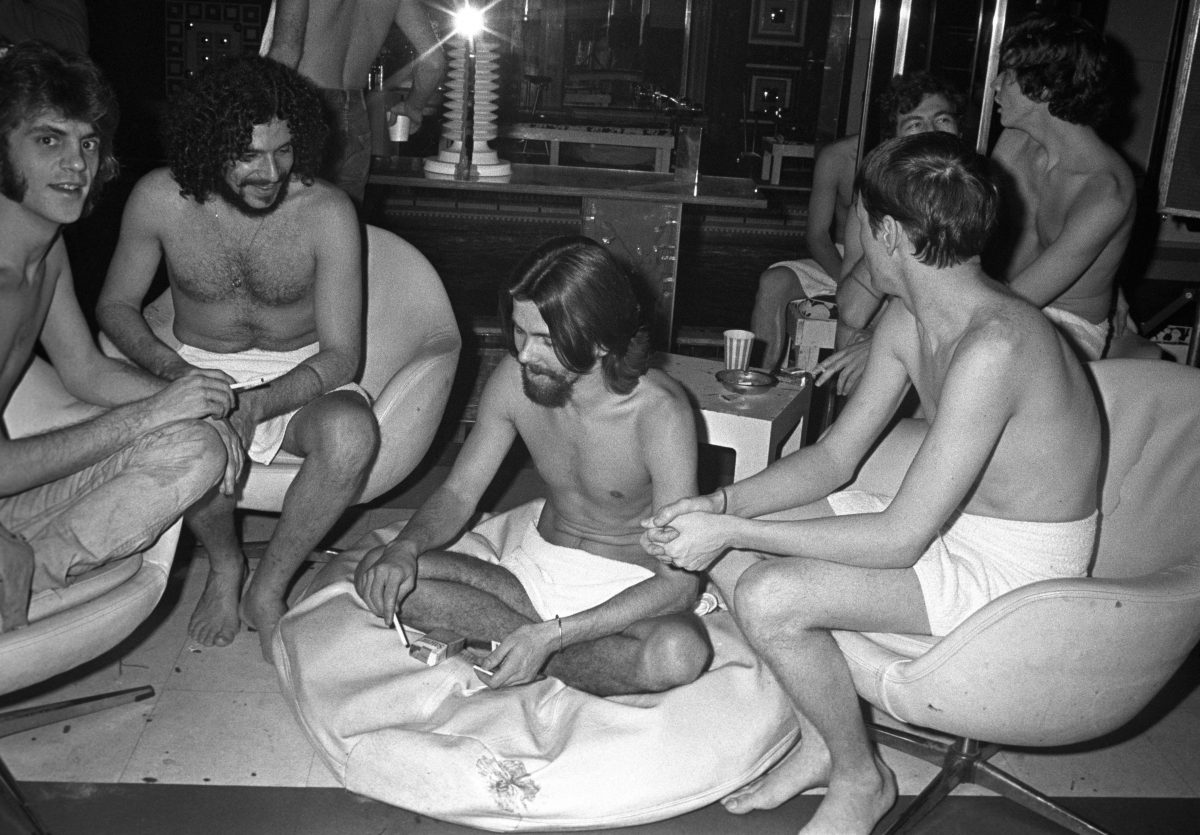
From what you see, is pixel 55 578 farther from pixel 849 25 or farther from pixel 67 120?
pixel 849 25

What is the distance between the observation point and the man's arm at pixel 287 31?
414 cm

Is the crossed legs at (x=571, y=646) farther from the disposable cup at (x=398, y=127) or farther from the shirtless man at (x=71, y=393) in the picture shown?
the disposable cup at (x=398, y=127)

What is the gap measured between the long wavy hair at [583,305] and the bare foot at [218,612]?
3.74ft

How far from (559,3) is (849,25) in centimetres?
496

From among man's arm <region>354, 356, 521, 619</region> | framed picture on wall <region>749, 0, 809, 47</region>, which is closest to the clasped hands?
man's arm <region>354, 356, 521, 619</region>

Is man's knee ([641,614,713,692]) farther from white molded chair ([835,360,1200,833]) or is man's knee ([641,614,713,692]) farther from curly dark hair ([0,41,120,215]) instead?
curly dark hair ([0,41,120,215])

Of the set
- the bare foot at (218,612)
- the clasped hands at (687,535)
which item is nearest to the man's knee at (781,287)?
the bare foot at (218,612)

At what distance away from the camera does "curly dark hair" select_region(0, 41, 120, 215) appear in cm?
260

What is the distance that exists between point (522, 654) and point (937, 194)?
1188 millimetres

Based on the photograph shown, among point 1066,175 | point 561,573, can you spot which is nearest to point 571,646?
point 561,573

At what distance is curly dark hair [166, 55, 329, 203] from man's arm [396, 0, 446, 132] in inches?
67.9

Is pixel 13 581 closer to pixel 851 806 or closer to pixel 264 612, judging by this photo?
pixel 264 612

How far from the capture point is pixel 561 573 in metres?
2.74

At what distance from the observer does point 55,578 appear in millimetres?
2377
